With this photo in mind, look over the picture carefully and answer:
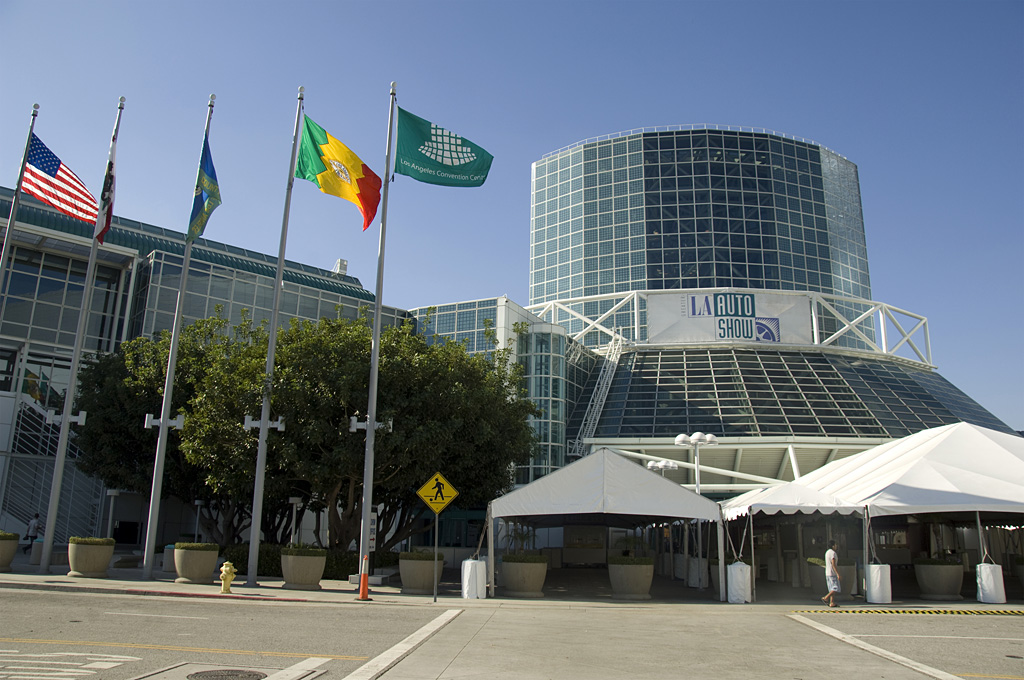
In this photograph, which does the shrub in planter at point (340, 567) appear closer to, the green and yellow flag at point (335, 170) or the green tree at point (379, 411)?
the green tree at point (379, 411)

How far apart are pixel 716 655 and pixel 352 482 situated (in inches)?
629

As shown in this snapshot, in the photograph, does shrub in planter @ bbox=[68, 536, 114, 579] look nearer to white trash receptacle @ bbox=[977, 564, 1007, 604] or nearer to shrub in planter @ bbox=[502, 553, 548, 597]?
shrub in planter @ bbox=[502, 553, 548, 597]

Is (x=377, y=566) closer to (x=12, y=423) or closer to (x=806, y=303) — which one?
(x=12, y=423)

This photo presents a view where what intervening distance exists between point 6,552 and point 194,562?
20.0ft

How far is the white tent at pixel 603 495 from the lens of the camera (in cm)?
2138

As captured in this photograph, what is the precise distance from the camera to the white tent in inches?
842

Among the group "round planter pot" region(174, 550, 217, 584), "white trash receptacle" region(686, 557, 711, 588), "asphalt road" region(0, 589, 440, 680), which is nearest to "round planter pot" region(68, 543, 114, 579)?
"round planter pot" region(174, 550, 217, 584)

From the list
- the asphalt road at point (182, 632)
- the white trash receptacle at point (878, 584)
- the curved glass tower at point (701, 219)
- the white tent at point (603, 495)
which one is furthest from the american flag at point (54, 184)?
the curved glass tower at point (701, 219)

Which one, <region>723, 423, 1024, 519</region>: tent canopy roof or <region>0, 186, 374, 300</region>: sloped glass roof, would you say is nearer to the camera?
<region>723, 423, 1024, 519</region>: tent canopy roof

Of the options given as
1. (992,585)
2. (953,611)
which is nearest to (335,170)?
(953,611)

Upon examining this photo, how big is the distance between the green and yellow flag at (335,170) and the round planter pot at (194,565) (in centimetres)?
1048

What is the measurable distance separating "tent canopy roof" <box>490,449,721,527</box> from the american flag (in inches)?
598

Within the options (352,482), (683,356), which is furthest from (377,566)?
(683,356)

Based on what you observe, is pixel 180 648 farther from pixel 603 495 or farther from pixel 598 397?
pixel 598 397
